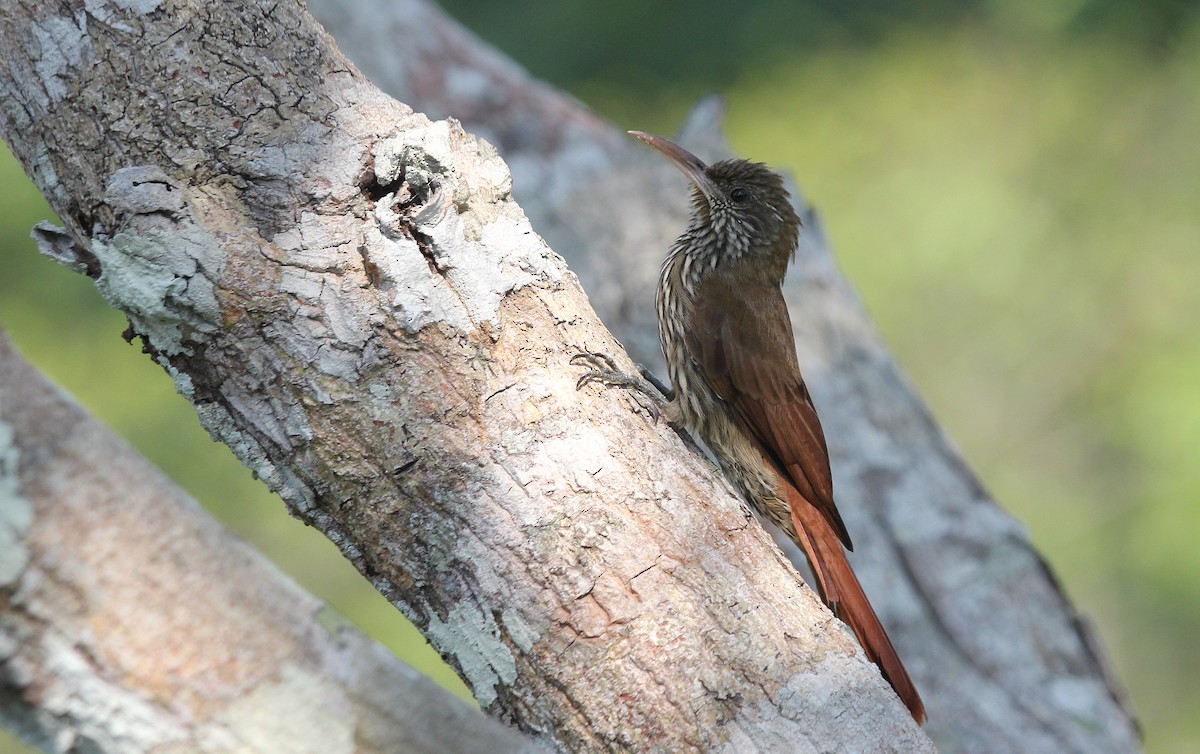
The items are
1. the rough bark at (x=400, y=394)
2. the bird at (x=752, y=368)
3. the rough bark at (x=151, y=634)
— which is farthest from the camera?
the bird at (x=752, y=368)

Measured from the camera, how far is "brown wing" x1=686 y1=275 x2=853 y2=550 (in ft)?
8.37

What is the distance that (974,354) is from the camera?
735cm

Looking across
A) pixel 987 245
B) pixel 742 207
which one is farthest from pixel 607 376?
pixel 987 245

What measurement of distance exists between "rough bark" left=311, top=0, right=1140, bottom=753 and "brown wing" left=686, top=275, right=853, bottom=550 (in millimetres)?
603

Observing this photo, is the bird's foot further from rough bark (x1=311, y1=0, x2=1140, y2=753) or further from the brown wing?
rough bark (x1=311, y1=0, x2=1140, y2=753)

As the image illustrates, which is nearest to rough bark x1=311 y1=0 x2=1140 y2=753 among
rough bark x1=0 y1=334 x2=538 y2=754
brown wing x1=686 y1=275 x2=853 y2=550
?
brown wing x1=686 y1=275 x2=853 y2=550

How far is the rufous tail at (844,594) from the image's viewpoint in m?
2.10

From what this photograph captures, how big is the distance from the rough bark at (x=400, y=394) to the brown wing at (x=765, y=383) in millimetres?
971

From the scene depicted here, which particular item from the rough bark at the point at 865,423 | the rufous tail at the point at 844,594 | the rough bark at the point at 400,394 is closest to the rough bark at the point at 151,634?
the rough bark at the point at 400,394

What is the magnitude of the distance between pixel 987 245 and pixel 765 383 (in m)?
5.46

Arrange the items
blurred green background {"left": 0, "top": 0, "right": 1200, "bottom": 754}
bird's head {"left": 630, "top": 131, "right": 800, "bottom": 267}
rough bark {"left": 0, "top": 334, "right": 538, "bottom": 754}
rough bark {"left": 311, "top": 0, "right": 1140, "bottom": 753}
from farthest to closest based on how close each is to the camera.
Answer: blurred green background {"left": 0, "top": 0, "right": 1200, "bottom": 754}
bird's head {"left": 630, "top": 131, "right": 800, "bottom": 267}
rough bark {"left": 311, "top": 0, "right": 1140, "bottom": 753}
rough bark {"left": 0, "top": 334, "right": 538, "bottom": 754}

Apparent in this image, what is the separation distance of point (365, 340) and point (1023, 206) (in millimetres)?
7106

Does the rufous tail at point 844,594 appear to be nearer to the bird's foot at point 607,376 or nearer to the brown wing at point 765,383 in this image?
the brown wing at point 765,383

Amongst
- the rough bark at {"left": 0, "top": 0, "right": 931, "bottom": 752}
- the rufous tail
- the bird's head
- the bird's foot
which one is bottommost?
the rough bark at {"left": 0, "top": 0, "right": 931, "bottom": 752}
